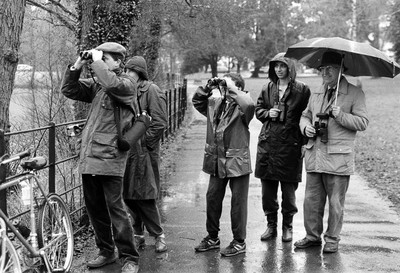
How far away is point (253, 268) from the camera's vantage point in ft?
17.7

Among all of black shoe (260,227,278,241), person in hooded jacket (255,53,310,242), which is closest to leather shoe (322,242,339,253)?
person in hooded jacket (255,53,310,242)

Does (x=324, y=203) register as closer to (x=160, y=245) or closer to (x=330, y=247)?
(x=330, y=247)

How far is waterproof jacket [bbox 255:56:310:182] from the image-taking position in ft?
20.1

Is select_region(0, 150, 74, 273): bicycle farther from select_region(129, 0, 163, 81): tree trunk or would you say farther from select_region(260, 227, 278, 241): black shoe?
select_region(129, 0, 163, 81): tree trunk

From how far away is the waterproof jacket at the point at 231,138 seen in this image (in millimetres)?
5672

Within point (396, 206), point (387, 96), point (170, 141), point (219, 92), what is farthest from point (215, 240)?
point (387, 96)

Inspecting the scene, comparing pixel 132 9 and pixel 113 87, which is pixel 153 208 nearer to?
pixel 113 87

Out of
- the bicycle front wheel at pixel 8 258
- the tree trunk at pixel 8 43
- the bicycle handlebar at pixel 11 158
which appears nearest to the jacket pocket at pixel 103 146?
the bicycle handlebar at pixel 11 158

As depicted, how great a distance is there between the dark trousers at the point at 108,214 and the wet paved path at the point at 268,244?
0.81ft

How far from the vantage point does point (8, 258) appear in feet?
13.0

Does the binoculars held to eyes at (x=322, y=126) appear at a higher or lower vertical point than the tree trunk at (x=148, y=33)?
lower

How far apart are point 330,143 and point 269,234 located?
51.2 inches

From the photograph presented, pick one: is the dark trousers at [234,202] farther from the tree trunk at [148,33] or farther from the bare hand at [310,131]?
the tree trunk at [148,33]

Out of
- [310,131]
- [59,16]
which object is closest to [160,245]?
[310,131]
